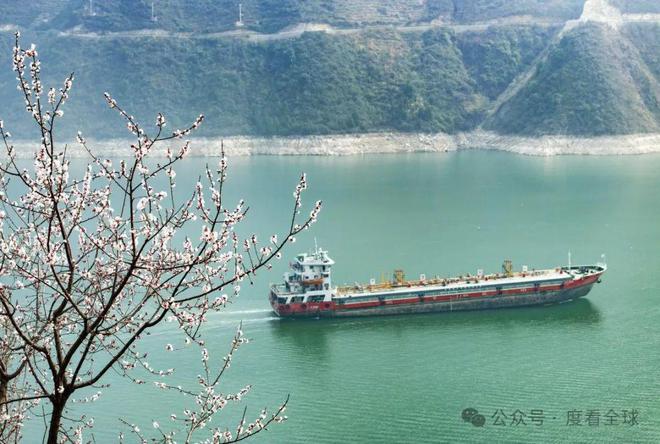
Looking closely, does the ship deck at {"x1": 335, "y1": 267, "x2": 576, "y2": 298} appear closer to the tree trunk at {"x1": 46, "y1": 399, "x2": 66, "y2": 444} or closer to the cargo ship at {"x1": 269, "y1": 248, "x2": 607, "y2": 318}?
the cargo ship at {"x1": 269, "y1": 248, "x2": 607, "y2": 318}

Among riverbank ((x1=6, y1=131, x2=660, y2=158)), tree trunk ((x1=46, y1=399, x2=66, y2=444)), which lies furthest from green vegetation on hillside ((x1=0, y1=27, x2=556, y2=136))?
tree trunk ((x1=46, y1=399, x2=66, y2=444))

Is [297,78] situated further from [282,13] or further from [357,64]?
[282,13]

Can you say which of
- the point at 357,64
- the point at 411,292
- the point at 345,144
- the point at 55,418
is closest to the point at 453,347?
the point at 411,292

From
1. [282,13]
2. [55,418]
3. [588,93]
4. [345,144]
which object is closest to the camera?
[55,418]

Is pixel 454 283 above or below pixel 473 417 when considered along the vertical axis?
above

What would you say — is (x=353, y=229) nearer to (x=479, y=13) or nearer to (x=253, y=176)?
(x=253, y=176)

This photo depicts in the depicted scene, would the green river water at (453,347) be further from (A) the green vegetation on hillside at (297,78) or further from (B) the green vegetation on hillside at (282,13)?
(B) the green vegetation on hillside at (282,13)

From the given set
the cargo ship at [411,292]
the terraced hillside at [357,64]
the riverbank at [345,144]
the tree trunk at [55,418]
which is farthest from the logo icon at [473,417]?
the terraced hillside at [357,64]
